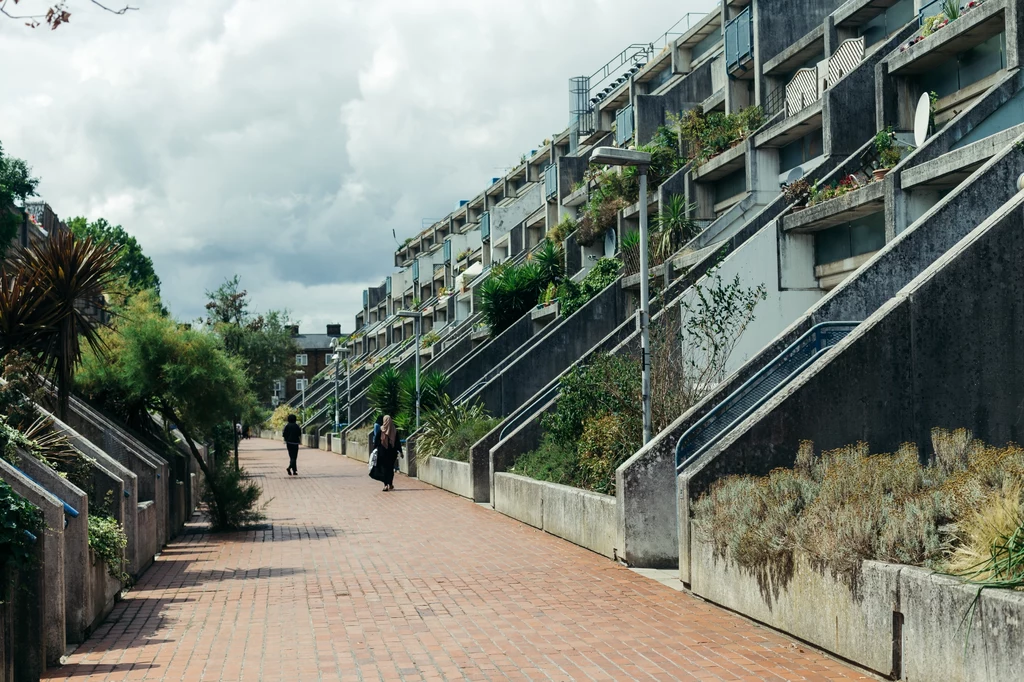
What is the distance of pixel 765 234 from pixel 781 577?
41.1 ft

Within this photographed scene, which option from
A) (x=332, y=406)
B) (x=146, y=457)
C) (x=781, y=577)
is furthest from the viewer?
(x=332, y=406)

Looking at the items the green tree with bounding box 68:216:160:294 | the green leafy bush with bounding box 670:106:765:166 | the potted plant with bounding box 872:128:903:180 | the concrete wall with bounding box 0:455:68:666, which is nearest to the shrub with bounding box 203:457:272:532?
the concrete wall with bounding box 0:455:68:666

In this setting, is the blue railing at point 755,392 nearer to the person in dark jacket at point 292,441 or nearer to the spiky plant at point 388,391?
the person in dark jacket at point 292,441

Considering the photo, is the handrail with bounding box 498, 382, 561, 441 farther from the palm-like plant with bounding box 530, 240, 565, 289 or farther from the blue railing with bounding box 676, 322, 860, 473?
the palm-like plant with bounding box 530, 240, 565, 289

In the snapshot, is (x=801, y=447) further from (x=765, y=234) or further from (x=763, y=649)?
(x=765, y=234)

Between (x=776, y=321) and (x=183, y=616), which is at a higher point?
(x=776, y=321)

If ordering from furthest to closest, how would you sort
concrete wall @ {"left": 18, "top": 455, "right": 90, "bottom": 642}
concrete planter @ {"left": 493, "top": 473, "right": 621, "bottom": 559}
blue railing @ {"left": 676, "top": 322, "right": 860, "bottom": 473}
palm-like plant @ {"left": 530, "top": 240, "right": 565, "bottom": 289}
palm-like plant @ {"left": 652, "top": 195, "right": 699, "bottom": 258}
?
1. palm-like plant @ {"left": 530, "top": 240, "right": 565, "bottom": 289}
2. palm-like plant @ {"left": 652, "top": 195, "right": 699, "bottom": 258}
3. concrete planter @ {"left": 493, "top": 473, "right": 621, "bottom": 559}
4. blue railing @ {"left": 676, "top": 322, "right": 860, "bottom": 473}
5. concrete wall @ {"left": 18, "top": 455, "right": 90, "bottom": 642}

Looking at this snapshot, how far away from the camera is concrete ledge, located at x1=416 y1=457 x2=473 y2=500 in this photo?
21703mm

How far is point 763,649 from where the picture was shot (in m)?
7.87

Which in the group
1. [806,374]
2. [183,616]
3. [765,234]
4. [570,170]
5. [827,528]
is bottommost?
[183,616]

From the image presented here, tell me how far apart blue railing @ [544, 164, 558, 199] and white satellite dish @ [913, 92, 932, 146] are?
91.1ft

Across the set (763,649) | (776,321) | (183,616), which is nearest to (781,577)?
(763,649)

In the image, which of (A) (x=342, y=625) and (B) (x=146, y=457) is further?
(B) (x=146, y=457)

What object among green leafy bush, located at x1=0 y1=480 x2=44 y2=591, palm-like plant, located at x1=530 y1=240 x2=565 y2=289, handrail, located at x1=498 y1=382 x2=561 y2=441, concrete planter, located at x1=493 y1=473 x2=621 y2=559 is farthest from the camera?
palm-like plant, located at x1=530 y1=240 x2=565 y2=289
